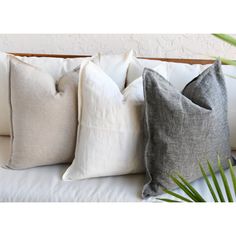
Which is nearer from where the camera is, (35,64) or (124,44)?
(35,64)

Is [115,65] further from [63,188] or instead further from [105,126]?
[63,188]

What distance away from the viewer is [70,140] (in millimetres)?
1589

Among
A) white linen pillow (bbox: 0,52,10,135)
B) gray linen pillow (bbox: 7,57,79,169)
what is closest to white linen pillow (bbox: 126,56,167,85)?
gray linen pillow (bbox: 7,57,79,169)

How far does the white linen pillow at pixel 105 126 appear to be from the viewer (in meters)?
1.48

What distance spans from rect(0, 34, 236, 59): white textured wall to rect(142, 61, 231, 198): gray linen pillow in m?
0.52

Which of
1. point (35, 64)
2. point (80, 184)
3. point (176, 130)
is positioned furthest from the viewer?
point (35, 64)

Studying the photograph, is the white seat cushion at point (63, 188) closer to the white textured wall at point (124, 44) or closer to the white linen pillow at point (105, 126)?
the white linen pillow at point (105, 126)

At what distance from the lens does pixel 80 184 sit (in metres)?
1.52

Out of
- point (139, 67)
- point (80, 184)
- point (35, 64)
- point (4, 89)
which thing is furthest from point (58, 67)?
point (80, 184)

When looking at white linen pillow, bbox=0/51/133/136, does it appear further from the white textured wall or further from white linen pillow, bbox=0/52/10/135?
the white textured wall

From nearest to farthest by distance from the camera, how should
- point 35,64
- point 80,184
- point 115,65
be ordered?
point 80,184, point 115,65, point 35,64

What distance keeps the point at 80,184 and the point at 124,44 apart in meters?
0.82

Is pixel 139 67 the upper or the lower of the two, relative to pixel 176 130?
upper

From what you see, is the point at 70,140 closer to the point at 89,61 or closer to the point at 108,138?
the point at 108,138
